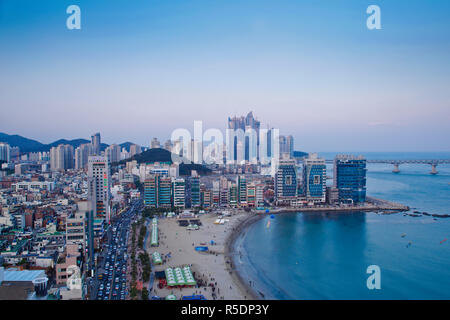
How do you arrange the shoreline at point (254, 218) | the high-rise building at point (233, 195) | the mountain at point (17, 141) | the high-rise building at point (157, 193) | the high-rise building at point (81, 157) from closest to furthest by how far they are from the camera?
the shoreline at point (254, 218) → the mountain at point (17, 141) → the high-rise building at point (157, 193) → the high-rise building at point (233, 195) → the high-rise building at point (81, 157)

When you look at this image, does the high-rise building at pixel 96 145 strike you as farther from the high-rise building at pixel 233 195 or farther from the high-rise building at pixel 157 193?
the high-rise building at pixel 233 195

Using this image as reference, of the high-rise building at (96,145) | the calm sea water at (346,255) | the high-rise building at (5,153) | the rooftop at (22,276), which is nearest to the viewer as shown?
the rooftop at (22,276)

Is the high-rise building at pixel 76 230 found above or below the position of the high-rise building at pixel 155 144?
below

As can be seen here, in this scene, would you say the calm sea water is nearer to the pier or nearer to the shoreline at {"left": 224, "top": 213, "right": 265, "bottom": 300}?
the shoreline at {"left": 224, "top": 213, "right": 265, "bottom": 300}

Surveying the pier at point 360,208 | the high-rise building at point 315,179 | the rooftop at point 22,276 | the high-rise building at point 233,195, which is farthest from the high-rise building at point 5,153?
the high-rise building at point 315,179

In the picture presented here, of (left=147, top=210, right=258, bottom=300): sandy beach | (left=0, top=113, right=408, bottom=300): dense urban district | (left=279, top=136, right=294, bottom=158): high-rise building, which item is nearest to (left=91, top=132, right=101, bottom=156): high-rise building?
(left=0, top=113, right=408, bottom=300): dense urban district

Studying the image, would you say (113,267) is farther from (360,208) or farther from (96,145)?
(360,208)

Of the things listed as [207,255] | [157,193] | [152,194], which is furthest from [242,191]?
[207,255]
